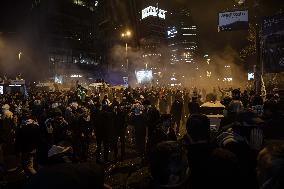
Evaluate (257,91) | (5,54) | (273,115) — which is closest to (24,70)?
(5,54)

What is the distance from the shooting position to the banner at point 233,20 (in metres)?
18.6

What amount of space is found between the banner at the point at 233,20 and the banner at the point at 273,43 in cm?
296

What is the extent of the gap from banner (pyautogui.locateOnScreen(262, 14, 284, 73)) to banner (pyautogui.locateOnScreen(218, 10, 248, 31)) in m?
2.96

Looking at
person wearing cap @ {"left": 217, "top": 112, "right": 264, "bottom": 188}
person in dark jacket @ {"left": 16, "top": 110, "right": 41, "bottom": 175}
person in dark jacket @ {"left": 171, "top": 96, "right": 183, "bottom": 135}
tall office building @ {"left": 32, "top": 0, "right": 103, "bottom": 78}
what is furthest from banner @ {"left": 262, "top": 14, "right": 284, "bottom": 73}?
tall office building @ {"left": 32, "top": 0, "right": 103, "bottom": 78}

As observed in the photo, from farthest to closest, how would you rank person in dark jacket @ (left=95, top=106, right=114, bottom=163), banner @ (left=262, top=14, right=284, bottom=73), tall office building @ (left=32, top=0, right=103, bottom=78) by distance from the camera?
tall office building @ (left=32, top=0, right=103, bottom=78) → banner @ (left=262, top=14, right=284, bottom=73) → person in dark jacket @ (left=95, top=106, right=114, bottom=163)

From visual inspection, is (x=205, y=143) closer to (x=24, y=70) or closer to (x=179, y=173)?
(x=179, y=173)

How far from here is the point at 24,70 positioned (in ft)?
250

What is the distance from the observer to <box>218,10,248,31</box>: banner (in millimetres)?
18577

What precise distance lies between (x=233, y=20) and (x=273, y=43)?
4560mm

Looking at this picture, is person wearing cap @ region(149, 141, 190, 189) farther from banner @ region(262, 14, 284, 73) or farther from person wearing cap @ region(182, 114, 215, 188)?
banner @ region(262, 14, 284, 73)

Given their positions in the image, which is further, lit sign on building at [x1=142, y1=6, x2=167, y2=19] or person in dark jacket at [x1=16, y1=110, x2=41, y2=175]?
lit sign on building at [x1=142, y1=6, x2=167, y2=19]

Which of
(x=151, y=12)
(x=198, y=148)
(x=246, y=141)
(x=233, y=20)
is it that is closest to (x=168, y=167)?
(x=198, y=148)

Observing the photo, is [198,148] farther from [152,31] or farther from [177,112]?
[152,31]

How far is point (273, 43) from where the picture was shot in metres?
15.2
